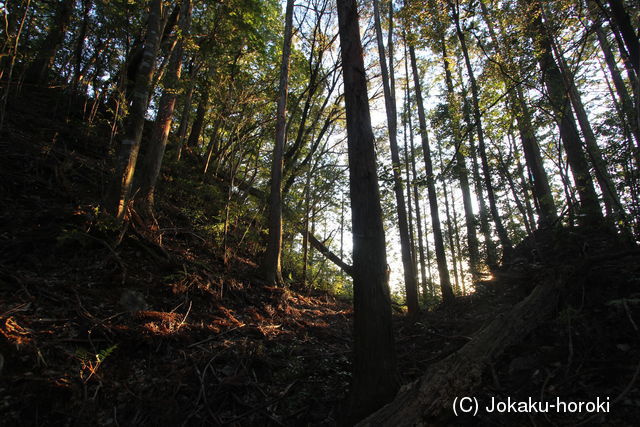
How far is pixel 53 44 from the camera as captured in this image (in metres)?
9.07

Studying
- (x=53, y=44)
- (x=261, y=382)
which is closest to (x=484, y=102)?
(x=261, y=382)

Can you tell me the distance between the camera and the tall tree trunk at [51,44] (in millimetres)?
8562

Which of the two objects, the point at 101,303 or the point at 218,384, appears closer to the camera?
the point at 218,384

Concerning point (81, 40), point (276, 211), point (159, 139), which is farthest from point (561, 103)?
point (81, 40)

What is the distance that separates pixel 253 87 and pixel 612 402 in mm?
8984

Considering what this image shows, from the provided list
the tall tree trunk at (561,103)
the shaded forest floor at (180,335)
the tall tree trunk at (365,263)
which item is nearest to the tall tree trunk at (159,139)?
the shaded forest floor at (180,335)

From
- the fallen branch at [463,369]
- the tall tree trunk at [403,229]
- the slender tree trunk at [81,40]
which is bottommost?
the fallen branch at [463,369]

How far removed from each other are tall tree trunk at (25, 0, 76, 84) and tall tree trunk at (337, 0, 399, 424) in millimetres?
10209

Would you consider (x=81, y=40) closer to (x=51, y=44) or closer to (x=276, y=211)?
(x=51, y=44)

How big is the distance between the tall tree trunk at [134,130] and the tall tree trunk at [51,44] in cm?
A: 573

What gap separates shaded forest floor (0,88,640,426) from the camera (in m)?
2.49

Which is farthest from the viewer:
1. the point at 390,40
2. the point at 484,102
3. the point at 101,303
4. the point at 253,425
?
the point at 390,40

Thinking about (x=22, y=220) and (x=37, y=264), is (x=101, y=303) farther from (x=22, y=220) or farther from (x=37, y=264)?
(x=22, y=220)

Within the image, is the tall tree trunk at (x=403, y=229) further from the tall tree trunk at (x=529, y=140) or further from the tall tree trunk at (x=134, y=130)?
the tall tree trunk at (x=134, y=130)
